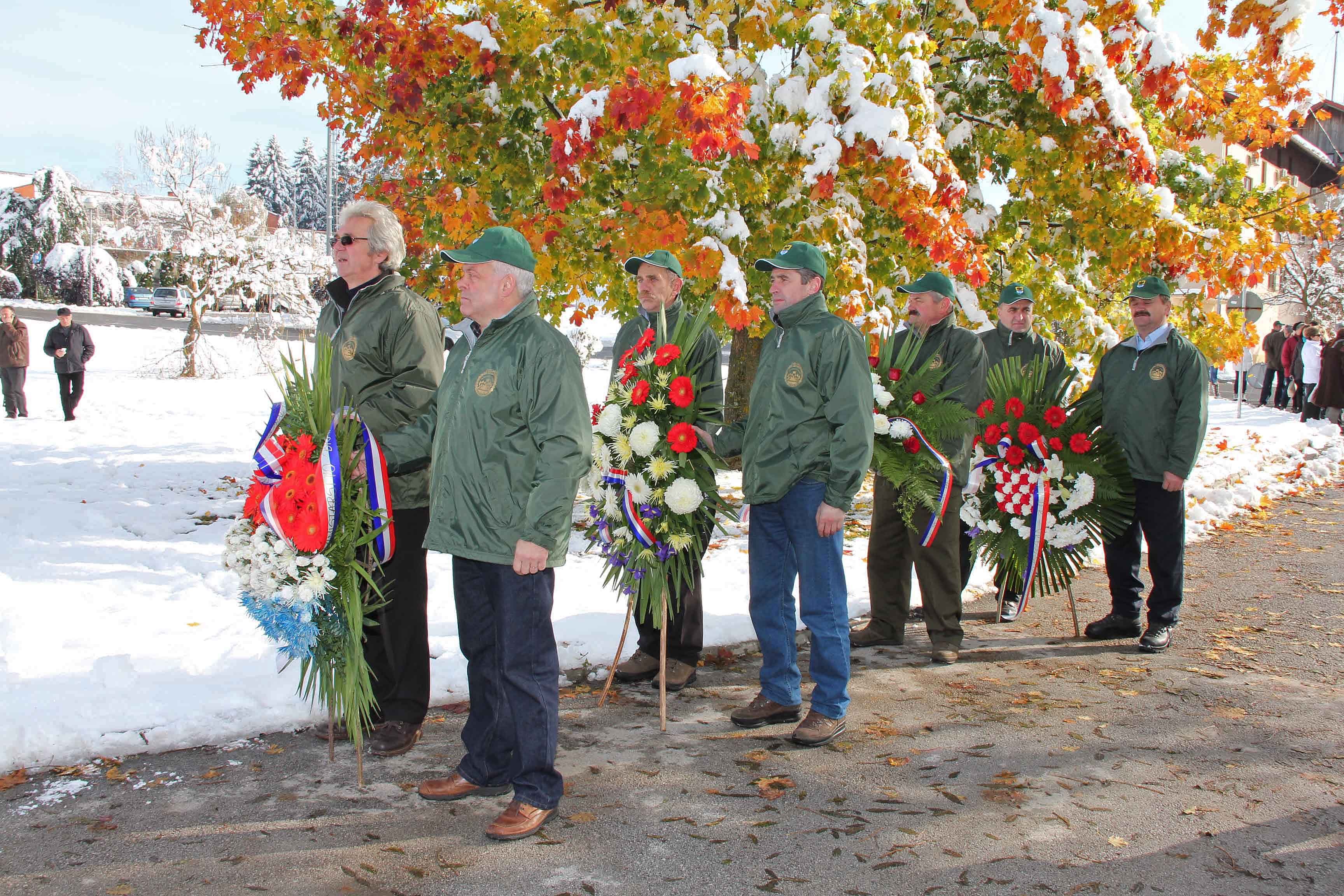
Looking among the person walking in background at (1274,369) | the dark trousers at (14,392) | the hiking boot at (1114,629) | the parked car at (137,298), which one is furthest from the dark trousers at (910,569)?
the parked car at (137,298)

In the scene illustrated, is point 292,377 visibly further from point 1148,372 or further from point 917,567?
point 1148,372

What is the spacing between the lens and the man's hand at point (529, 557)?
352cm

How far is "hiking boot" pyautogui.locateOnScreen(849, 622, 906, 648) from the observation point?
20.0 ft

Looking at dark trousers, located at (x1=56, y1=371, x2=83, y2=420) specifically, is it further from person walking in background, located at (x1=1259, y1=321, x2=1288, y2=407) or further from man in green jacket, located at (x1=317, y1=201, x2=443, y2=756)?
person walking in background, located at (x1=1259, y1=321, x2=1288, y2=407)

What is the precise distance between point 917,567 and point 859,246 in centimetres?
320

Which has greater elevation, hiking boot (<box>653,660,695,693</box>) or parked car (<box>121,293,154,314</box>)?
parked car (<box>121,293,154,314</box>)

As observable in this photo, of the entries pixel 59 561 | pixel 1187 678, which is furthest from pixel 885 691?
pixel 59 561

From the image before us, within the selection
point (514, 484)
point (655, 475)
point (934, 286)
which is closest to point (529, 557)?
point (514, 484)

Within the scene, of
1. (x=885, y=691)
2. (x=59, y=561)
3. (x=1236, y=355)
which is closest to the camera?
(x=885, y=691)

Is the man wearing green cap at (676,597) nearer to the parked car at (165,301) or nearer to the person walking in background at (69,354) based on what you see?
the person walking in background at (69,354)

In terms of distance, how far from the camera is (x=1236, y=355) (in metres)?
9.92

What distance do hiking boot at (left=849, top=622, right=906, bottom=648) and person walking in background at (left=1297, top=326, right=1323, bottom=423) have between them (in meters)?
17.3

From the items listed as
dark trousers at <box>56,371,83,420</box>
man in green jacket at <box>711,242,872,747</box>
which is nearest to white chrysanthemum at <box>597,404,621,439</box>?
man in green jacket at <box>711,242,872,747</box>

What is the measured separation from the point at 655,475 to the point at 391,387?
49.9 inches
